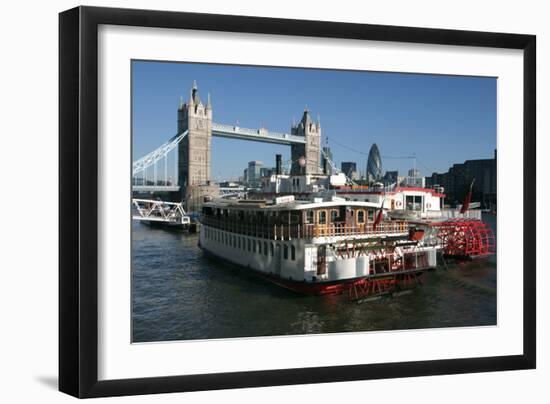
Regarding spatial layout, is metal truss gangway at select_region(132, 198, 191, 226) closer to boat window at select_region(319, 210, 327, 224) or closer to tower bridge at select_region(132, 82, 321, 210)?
tower bridge at select_region(132, 82, 321, 210)

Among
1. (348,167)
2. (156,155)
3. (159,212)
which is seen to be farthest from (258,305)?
(348,167)

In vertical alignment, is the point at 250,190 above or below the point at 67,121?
below

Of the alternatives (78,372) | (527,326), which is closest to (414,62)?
(527,326)

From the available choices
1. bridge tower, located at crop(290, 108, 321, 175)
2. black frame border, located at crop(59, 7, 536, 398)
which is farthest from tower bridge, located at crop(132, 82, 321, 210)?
black frame border, located at crop(59, 7, 536, 398)

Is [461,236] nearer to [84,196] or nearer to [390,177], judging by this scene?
[390,177]

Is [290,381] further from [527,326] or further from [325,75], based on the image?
[325,75]
